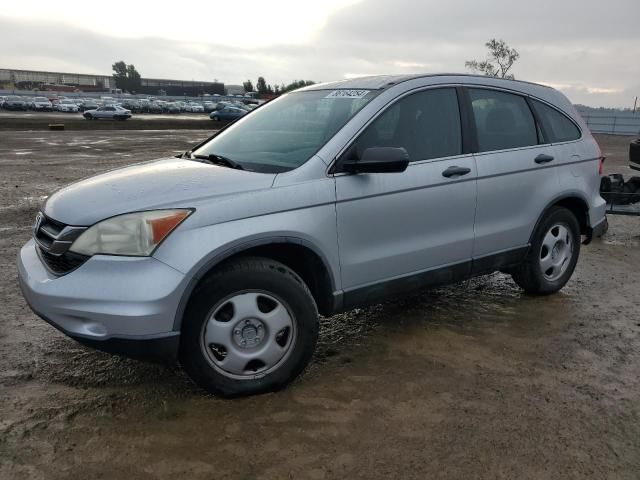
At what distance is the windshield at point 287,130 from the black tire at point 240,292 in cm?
64

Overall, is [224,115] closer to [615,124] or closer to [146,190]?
[615,124]

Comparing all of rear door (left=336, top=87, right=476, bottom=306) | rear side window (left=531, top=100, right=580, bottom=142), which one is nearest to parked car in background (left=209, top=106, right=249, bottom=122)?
rear side window (left=531, top=100, right=580, bottom=142)

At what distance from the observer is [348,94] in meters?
3.78

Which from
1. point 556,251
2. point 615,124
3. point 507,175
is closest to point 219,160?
point 507,175

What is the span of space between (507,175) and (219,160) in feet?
6.96

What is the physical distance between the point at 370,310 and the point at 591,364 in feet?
5.46

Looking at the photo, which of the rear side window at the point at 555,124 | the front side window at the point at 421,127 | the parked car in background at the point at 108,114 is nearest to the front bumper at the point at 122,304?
the front side window at the point at 421,127

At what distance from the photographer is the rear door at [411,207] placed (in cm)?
335

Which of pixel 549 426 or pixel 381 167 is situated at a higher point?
pixel 381 167

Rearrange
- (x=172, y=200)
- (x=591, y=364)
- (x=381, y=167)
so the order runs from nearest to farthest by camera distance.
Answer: (x=172, y=200)
(x=381, y=167)
(x=591, y=364)

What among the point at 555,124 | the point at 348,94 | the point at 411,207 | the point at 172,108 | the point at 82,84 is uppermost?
the point at 82,84

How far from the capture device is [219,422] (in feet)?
9.51

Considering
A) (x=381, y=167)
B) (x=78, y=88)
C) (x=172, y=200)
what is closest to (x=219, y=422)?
(x=172, y=200)

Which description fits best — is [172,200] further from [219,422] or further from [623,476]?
[623,476]
